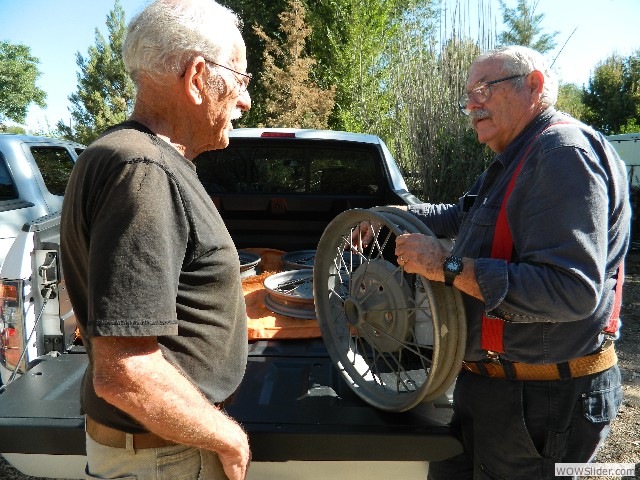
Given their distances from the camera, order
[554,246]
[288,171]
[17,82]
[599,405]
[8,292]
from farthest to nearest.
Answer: [17,82] < [288,171] < [8,292] < [599,405] < [554,246]

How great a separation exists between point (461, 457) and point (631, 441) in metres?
2.21

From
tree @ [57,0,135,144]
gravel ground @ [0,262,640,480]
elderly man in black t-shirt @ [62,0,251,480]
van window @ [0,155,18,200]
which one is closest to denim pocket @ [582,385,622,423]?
elderly man in black t-shirt @ [62,0,251,480]

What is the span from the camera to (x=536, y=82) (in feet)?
5.75

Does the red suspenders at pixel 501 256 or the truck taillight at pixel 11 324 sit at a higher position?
the red suspenders at pixel 501 256

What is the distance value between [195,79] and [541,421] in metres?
1.46

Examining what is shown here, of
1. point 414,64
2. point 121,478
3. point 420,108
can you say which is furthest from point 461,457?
point 414,64

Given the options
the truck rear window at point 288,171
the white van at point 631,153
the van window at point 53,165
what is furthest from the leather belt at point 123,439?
the white van at point 631,153

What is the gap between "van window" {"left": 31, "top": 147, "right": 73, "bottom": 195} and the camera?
725cm

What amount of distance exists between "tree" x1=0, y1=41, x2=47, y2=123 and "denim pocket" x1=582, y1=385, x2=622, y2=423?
51.1 m

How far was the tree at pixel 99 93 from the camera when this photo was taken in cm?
2241

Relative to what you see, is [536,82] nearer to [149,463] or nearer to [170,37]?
[170,37]

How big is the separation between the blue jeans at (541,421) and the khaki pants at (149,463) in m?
0.90

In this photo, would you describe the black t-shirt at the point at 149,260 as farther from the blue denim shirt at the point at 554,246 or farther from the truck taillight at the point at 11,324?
the truck taillight at the point at 11,324

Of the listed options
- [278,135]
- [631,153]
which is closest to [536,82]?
[278,135]
